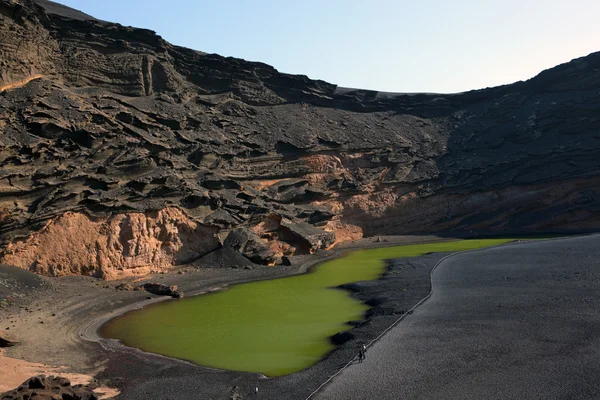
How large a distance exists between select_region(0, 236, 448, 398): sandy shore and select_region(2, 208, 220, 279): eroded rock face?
1.15m

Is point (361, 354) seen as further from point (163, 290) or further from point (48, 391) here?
point (163, 290)

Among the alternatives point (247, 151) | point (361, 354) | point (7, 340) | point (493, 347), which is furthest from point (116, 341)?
point (247, 151)

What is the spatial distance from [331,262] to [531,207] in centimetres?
2702

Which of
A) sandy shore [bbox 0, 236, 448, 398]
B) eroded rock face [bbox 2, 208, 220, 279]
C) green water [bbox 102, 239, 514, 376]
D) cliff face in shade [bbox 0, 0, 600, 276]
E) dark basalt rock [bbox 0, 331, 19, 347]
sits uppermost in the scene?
cliff face in shade [bbox 0, 0, 600, 276]

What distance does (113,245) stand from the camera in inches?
1161

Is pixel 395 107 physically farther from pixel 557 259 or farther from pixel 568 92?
pixel 557 259

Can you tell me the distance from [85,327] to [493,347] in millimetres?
16269

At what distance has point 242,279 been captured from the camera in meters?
31.7

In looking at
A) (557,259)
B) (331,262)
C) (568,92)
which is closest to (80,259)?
(331,262)

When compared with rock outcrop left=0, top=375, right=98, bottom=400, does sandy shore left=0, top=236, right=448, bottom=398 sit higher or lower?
lower

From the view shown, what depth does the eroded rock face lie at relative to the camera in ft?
88.7

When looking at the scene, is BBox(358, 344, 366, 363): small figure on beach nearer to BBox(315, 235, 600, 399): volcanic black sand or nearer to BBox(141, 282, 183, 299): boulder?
BBox(315, 235, 600, 399): volcanic black sand

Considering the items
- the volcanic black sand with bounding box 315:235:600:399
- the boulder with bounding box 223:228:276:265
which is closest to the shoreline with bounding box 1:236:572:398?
the boulder with bounding box 223:228:276:265

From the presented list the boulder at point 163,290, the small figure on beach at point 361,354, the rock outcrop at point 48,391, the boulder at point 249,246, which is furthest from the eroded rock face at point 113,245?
the small figure on beach at point 361,354
